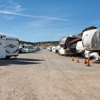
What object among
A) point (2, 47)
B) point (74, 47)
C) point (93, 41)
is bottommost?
point (2, 47)

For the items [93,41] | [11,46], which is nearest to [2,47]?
[11,46]

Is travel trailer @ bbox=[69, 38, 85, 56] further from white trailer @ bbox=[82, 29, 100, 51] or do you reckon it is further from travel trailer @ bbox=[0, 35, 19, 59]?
white trailer @ bbox=[82, 29, 100, 51]

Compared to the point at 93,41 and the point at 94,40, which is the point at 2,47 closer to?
the point at 93,41

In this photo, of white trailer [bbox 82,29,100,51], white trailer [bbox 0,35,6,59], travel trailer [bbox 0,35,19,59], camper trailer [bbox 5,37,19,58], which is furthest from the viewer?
camper trailer [bbox 5,37,19,58]

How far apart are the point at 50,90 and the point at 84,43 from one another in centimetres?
1572

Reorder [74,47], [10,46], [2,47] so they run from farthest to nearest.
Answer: [74,47] < [10,46] < [2,47]

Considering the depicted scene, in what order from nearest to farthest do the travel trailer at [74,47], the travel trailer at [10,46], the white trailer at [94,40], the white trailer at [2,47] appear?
the white trailer at [94,40], the white trailer at [2,47], the travel trailer at [10,46], the travel trailer at [74,47]

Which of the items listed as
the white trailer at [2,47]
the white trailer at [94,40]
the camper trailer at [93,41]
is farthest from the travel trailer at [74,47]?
the white trailer at [2,47]

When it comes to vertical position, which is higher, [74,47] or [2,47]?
[74,47]

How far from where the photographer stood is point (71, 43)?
35938mm

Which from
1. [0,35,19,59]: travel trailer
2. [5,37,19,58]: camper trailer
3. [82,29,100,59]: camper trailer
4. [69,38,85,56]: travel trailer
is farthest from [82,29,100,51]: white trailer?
[5,37,19,58]: camper trailer

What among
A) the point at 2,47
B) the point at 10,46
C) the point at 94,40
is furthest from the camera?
the point at 10,46

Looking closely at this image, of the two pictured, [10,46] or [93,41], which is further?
[10,46]

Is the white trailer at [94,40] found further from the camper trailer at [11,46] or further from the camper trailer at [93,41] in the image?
the camper trailer at [11,46]
